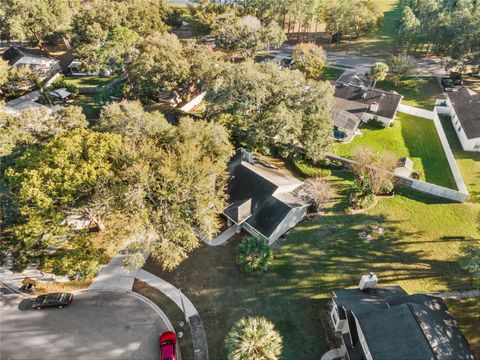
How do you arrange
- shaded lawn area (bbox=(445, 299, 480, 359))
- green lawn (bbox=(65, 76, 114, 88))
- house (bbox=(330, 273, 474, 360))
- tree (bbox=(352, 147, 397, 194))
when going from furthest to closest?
green lawn (bbox=(65, 76, 114, 88)) < tree (bbox=(352, 147, 397, 194)) < shaded lawn area (bbox=(445, 299, 480, 359)) < house (bbox=(330, 273, 474, 360))

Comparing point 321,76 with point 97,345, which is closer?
point 97,345

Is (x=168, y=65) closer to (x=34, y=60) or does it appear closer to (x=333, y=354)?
(x=34, y=60)

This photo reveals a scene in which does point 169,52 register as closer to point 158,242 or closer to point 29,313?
point 158,242

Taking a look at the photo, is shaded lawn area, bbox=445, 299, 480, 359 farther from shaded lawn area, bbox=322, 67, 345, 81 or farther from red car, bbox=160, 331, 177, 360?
shaded lawn area, bbox=322, 67, 345, 81

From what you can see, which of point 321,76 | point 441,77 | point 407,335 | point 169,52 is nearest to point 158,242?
point 407,335

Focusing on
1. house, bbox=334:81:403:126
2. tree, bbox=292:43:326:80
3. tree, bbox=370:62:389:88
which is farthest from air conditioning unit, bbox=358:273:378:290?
tree, bbox=370:62:389:88

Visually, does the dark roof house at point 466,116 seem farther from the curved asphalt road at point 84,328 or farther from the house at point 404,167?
the curved asphalt road at point 84,328
